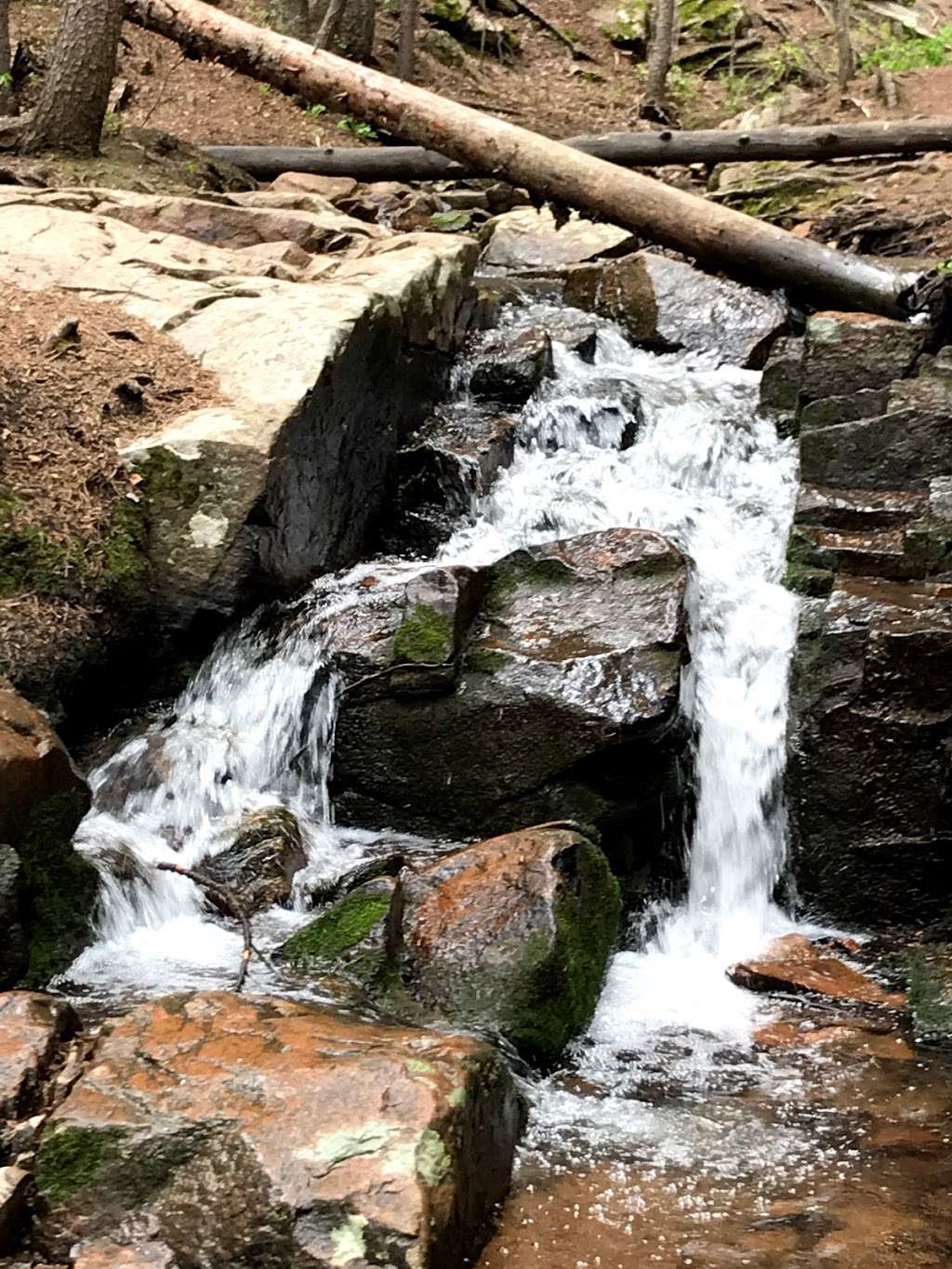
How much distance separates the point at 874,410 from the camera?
26.0ft

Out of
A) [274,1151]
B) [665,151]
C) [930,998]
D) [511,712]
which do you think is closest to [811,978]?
[930,998]

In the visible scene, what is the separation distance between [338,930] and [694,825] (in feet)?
7.24

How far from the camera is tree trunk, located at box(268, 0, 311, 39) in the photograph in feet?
57.3

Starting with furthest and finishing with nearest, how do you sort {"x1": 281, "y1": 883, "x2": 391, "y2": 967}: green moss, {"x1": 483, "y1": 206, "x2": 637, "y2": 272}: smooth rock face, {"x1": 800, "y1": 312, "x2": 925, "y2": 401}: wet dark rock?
{"x1": 483, "y1": 206, "x2": 637, "y2": 272}: smooth rock face, {"x1": 800, "y1": 312, "x2": 925, "y2": 401}: wet dark rock, {"x1": 281, "y1": 883, "x2": 391, "y2": 967}: green moss

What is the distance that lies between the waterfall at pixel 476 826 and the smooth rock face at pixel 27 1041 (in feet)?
3.24

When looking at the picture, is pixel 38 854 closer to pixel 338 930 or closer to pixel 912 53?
pixel 338 930

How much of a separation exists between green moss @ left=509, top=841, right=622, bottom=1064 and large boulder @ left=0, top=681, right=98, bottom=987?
5.74 feet

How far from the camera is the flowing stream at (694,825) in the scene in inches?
140

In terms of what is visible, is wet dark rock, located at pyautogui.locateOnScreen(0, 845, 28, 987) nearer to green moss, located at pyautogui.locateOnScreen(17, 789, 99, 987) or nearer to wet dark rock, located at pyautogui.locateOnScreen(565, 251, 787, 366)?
green moss, located at pyautogui.locateOnScreen(17, 789, 99, 987)

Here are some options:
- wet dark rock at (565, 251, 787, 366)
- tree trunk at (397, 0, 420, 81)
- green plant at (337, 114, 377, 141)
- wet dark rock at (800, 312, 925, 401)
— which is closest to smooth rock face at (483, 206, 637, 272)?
wet dark rock at (565, 251, 787, 366)

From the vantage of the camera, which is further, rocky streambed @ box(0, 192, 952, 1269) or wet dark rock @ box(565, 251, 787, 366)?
wet dark rock @ box(565, 251, 787, 366)

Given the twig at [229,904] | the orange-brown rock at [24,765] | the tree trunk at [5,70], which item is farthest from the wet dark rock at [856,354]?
the tree trunk at [5,70]

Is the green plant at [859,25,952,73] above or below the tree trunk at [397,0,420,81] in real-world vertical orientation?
above

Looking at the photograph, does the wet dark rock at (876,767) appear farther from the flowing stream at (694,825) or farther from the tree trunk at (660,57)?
the tree trunk at (660,57)
